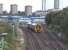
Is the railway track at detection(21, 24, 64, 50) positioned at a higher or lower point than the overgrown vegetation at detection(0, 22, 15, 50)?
lower

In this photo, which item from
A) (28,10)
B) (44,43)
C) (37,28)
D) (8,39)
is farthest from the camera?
(28,10)

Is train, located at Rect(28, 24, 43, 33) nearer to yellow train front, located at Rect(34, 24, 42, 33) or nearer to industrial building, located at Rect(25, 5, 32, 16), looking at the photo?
yellow train front, located at Rect(34, 24, 42, 33)

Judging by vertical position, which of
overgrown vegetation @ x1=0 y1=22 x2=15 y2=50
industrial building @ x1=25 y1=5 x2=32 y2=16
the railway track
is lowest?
the railway track

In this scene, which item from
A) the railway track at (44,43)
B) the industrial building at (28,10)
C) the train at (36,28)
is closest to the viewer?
the railway track at (44,43)

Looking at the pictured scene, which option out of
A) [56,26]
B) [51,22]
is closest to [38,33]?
[51,22]

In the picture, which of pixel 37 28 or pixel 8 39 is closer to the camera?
pixel 8 39

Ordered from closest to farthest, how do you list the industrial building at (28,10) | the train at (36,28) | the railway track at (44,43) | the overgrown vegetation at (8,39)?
the overgrown vegetation at (8,39) → the railway track at (44,43) → the train at (36,28) → the industrial building at (28,10)

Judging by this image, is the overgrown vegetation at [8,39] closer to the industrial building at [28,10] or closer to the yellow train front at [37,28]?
the yellow train front at [37,28]

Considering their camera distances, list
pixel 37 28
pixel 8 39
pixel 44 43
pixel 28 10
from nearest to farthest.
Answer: pixel 8 39, pixel 44 43, pixel 37 28, pixel 28 10

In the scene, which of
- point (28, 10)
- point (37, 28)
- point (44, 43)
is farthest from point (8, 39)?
point (28, 10)

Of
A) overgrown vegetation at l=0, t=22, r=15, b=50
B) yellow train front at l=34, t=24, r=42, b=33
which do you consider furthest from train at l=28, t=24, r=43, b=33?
overgrown vegetation at l=0, t=22, r=15, b=50

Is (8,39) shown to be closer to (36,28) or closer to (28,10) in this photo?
(36,28)

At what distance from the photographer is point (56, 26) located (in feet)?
9.21

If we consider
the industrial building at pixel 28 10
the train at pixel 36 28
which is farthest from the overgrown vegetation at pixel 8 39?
the industrial building at pixel 28 10
